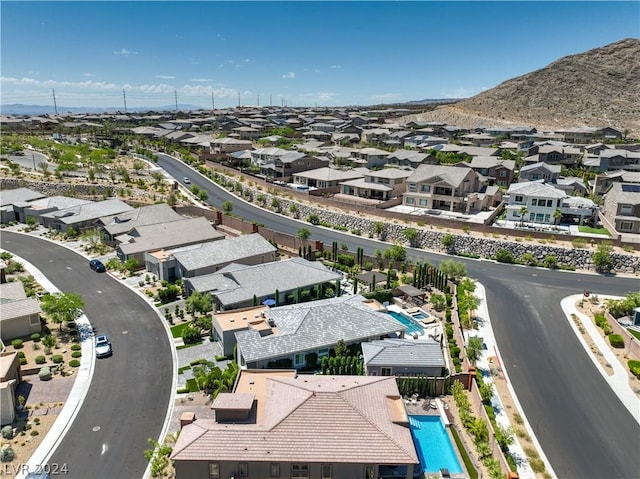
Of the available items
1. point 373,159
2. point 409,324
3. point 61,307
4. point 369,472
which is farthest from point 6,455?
point 373,159

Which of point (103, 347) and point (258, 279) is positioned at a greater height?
point (258, 279)

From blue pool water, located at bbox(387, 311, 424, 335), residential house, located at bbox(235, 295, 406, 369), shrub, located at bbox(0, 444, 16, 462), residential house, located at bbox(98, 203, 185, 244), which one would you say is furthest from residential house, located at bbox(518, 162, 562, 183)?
shrub, located at bbox(0, 444, 16, 462)

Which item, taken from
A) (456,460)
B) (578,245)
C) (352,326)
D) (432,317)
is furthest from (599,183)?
(456,460)

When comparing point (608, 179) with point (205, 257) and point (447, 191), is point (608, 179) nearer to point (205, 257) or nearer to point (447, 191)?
point (447, 191)

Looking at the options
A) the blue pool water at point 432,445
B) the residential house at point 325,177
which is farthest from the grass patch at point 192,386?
the residential house at point 325,177

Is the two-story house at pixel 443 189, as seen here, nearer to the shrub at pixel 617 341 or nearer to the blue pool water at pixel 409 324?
the blue pool water at pixel 409 324

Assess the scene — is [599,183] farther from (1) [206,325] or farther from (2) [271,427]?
(2) [271,427]

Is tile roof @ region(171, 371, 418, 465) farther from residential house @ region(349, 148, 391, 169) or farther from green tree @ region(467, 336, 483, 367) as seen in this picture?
residential house @ region(349, 148, 391, 169)
